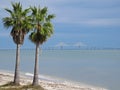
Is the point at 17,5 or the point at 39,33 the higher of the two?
the point at 17,5

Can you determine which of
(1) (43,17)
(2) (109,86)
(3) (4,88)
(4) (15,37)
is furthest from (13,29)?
(2) (109,86)

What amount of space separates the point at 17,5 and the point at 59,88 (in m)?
9.01

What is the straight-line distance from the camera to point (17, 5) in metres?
35.3

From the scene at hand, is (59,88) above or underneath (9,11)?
underneath

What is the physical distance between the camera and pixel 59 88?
3847cm

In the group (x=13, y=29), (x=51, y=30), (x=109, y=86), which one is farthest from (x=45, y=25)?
(x=109, y=86)

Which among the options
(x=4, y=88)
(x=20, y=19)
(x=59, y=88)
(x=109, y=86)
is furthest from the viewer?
(x=109, y=86)

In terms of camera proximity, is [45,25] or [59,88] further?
[59,88]

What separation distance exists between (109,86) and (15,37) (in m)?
19.3

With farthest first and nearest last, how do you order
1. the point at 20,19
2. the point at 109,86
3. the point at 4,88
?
1. the point at 109,86
2. the point at 20,19
3. the point at 4,88

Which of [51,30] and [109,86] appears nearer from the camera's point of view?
[51,30]

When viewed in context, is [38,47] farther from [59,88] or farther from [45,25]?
[59,88]

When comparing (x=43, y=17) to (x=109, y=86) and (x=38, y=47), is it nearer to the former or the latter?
(x=38, y=47)

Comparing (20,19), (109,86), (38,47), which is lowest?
(109,86)
